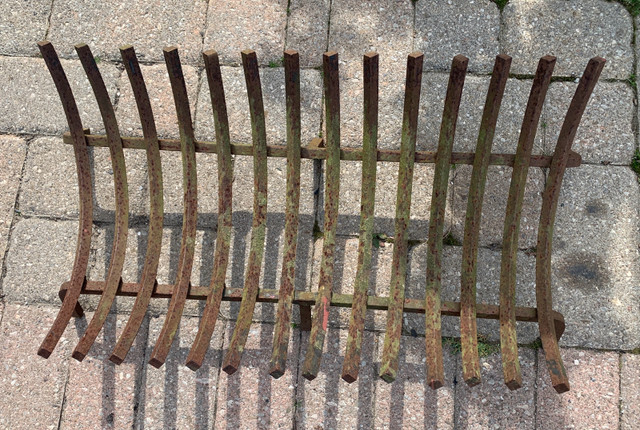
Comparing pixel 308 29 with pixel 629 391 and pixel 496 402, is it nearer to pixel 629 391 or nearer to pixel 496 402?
pixel 496 402

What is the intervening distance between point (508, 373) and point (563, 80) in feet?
6.02

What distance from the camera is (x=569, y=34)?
3.37m

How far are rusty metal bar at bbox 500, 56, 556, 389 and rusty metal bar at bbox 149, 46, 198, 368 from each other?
1239 millimetres

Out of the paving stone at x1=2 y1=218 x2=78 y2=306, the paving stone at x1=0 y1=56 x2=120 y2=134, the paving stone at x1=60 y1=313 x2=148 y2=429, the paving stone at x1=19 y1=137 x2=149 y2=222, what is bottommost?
the paving stone at x1=60 y1=313 x2=148 y2=429

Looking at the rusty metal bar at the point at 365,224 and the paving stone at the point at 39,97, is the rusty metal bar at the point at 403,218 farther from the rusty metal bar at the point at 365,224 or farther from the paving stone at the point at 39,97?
the paving stone at the point at 39,97

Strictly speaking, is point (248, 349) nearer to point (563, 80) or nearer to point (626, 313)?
point (626, 313)

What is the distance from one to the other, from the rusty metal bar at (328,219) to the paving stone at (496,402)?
2.87 feet

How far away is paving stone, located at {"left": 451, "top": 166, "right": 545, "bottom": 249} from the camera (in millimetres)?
3002

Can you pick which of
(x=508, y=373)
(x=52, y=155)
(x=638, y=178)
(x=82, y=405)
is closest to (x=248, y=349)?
(x=82, y=405)

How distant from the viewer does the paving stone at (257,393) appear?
9.14 feet

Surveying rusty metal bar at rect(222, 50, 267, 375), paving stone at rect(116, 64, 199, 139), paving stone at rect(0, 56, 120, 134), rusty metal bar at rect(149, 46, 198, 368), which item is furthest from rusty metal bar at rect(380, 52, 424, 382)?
paving stone at rect(0, 56, 120, 134)

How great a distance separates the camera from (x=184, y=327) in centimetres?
291

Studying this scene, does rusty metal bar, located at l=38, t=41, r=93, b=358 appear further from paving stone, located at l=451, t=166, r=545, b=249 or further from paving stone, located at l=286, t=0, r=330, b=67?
paving stone, located at l=451, t=166, r=545, b=249

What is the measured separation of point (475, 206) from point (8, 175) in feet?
7.92
